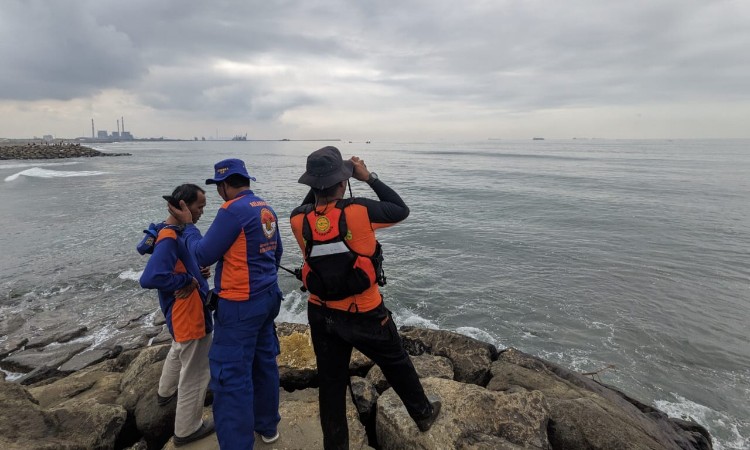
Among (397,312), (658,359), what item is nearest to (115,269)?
(397,312)

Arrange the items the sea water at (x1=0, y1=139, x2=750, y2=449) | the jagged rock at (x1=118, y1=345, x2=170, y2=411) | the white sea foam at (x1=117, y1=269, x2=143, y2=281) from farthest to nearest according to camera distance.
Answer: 1. the white sea foam at (x1=117, y1=269, x2=143, y2=281)
2. the sea water at (x1=0, y1=139, x2=750, y2=449)
3. the jagged rock at (x1=118, y1=345, x2=170, y2=411)

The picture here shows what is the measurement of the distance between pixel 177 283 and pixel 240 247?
976mm

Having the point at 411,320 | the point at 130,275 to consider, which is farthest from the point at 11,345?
the point at 411,320

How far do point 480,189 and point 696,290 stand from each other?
25.3 metres

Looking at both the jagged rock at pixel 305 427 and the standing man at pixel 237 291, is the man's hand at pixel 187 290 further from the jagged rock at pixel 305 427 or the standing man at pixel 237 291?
the jagged rock at pixel 305 427

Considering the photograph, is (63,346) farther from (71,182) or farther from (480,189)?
(71,182)

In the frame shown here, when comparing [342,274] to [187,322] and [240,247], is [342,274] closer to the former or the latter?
[240,247]

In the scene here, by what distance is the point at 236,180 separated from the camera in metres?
3.55

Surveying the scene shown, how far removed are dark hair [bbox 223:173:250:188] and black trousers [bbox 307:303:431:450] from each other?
127 cm

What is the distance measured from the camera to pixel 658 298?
11734 mm

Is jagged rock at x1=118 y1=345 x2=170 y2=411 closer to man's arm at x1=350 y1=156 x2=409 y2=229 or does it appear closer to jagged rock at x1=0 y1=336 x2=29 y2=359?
man's arm at x1=350 y1=156 x2=409 y2=229

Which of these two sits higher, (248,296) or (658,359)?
(248,296)

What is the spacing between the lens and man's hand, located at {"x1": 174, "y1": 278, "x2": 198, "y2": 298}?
4.01 metres

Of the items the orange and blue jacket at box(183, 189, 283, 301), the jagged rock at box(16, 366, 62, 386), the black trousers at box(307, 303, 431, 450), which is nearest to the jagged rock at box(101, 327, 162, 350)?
the jagged rock at box(16, 366, 62, 386)
